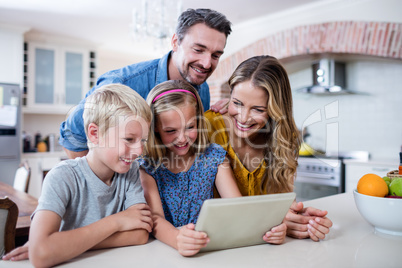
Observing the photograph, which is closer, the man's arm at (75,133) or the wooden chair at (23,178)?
the man's arm at (75,133)

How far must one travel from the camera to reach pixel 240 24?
4.52 m

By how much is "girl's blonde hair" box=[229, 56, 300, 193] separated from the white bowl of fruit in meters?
0.35

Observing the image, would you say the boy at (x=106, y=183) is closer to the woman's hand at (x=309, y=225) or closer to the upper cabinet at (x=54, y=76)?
the woman's hand at (x=309, y=225)

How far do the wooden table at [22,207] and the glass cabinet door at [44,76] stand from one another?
255 cm

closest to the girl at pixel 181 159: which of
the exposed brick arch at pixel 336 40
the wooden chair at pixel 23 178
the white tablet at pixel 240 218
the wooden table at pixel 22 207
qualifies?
the white tablet at pixel 240 218

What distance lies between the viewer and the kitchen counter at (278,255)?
28.0 inches

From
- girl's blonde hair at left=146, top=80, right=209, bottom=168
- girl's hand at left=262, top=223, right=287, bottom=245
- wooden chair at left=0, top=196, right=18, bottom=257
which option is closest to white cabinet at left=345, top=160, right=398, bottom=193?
girl's blonde hair at left=146, top=80, right=209, bottom=168

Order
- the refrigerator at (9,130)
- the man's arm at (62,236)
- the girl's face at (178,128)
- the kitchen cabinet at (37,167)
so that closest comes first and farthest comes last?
1. the man's arm at (62,236)
2. the girl's face at (178,128)
3. the refrigerator at (9,130)
4. the kitchen cabinet at (37,167)

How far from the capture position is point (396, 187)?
3.07 ft

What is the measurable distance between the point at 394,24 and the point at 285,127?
2.78 metres

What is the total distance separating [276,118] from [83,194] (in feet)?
2.44

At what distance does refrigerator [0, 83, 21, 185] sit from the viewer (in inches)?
164

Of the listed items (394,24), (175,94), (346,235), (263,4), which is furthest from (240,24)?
(346,235)

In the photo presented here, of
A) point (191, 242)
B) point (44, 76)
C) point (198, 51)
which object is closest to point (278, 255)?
point (191, 242)
